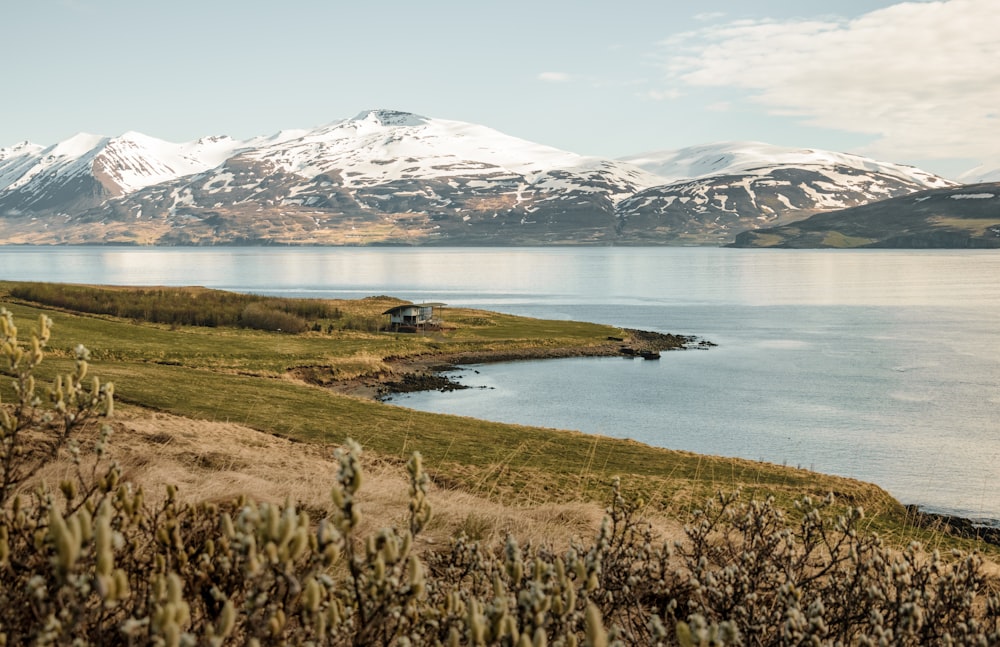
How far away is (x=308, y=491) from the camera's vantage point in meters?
14.7

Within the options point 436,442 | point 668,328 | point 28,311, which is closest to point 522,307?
point 668,328

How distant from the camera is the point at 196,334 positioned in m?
70.4

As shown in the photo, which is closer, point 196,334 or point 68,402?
point 68,402

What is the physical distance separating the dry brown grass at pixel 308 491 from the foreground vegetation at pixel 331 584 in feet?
5.13

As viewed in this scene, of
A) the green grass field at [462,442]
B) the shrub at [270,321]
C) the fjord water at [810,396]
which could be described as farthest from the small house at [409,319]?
the green grass field at [462,442]

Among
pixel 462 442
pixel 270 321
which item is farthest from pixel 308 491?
pixel 270 321

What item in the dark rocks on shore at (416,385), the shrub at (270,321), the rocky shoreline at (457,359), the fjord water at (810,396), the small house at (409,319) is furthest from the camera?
the small house at (409,319)

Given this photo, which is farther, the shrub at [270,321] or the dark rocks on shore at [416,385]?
the shrub at [270,321]

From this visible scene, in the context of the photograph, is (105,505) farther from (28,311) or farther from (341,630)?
(28,311)

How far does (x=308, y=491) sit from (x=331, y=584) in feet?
34.7

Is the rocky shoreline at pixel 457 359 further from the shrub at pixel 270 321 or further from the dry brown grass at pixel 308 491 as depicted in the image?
the dry brown grass at pixel 308 491

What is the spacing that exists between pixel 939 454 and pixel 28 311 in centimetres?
6358

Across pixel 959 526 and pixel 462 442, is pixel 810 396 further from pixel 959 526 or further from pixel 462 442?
pixel 462 442

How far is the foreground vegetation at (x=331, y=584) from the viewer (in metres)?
3.95
